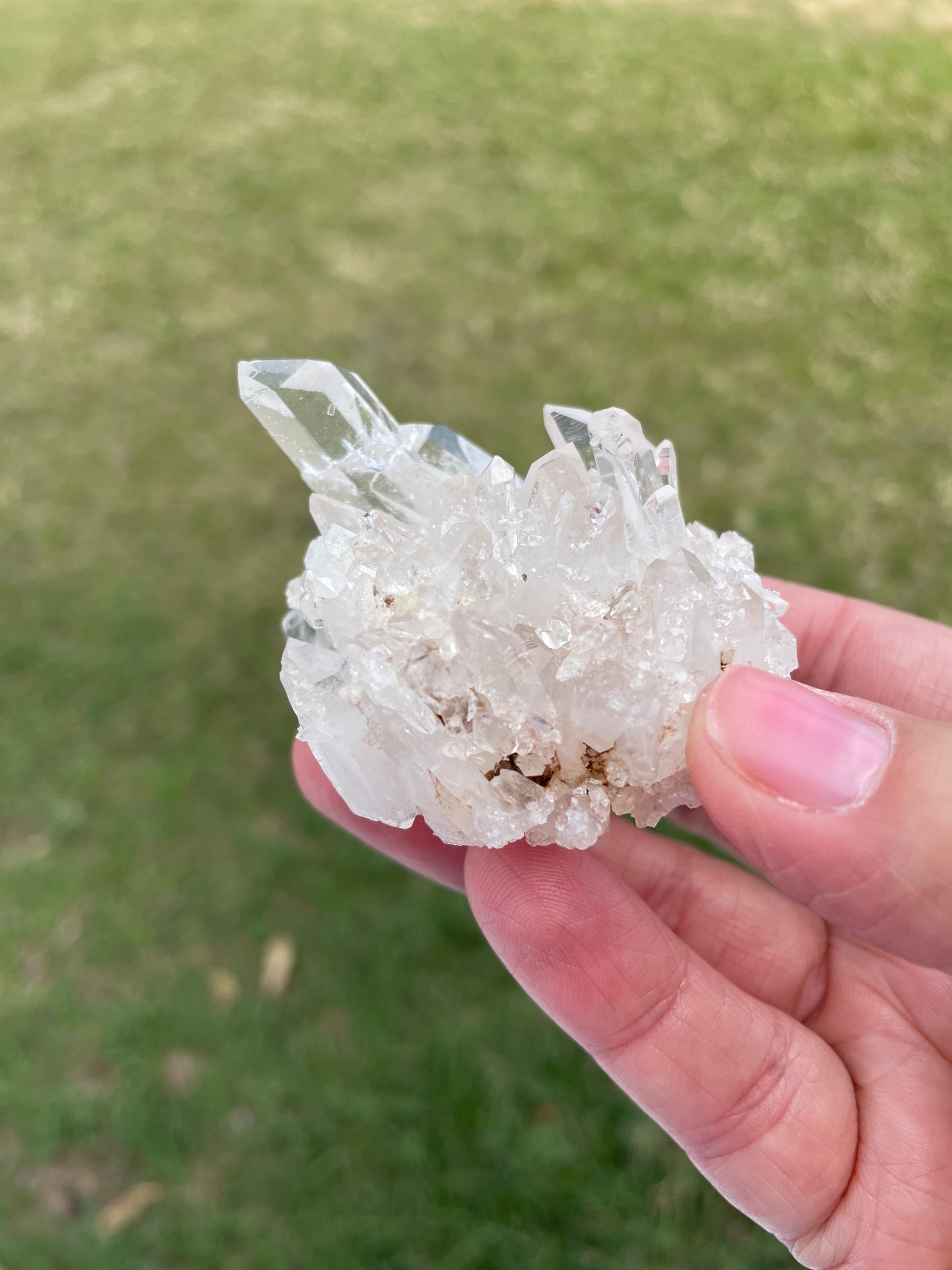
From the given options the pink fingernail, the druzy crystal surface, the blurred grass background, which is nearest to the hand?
the pink fingernail

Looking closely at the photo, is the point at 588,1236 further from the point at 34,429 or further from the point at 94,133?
the point at 94,133

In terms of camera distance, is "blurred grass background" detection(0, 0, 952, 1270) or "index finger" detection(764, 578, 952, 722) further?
"blurred grass background" detection(0, 0, 952, 1270)

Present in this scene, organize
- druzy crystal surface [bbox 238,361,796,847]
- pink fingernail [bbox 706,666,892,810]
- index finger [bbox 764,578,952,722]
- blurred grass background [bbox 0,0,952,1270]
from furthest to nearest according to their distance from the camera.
→ blurred grass background [bbox 0,0,952,1270] → index finger [bbox 764,578,952,722] → druzy crystal surface [bbox 238,361,796,847] → pink fingernail [bbox 706,666,892,810]

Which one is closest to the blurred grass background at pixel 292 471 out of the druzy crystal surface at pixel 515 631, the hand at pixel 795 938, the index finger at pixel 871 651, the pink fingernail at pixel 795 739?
the hand at pixel 795 938

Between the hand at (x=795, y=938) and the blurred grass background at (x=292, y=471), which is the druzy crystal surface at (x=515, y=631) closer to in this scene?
the hand at (x=795, y=938)

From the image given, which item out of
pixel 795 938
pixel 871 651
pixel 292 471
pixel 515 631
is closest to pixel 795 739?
pixel 515 631

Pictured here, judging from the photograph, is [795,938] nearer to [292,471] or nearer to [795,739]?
[795,739]

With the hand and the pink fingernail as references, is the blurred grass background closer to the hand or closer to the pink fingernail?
the hand
